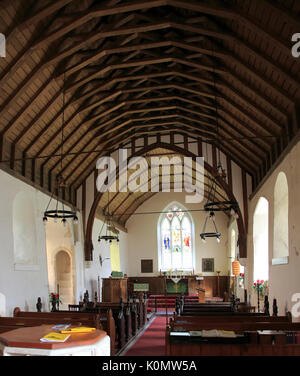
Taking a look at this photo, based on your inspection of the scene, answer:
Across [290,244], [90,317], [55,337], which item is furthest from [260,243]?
[55,337]

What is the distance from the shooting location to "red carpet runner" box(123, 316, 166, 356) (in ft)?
27.0

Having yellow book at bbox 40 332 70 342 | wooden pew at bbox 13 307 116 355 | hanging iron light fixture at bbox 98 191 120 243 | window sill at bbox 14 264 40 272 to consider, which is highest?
hanging iron light fixture at bbox 98 191 120 243

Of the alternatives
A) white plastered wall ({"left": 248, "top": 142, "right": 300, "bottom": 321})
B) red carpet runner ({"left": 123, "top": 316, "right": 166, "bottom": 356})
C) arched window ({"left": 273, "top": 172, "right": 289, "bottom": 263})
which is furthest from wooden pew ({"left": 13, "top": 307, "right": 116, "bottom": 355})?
arched window ({"left": 273, "top": 172, "right": 289, "bottom": 263})

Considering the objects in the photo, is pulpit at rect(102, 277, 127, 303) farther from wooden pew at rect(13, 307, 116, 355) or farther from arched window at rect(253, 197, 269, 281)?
wooden pew at rect(13, 307, 116, 355)

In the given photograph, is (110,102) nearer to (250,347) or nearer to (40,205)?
(40,205)

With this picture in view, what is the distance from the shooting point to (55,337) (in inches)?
128

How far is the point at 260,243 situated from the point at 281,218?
10.4 feet

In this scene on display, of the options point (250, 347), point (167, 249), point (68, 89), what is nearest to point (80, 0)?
point (68, 89)

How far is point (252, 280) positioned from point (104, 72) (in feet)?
26.6

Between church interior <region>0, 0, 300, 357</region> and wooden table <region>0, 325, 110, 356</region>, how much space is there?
1 centimetres

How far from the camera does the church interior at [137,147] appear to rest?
650 centimetres

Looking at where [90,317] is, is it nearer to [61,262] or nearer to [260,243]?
[61,262]

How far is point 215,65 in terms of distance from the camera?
29.4 ft

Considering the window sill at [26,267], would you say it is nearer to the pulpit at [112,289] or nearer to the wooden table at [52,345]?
the pulpit at [112,289]
